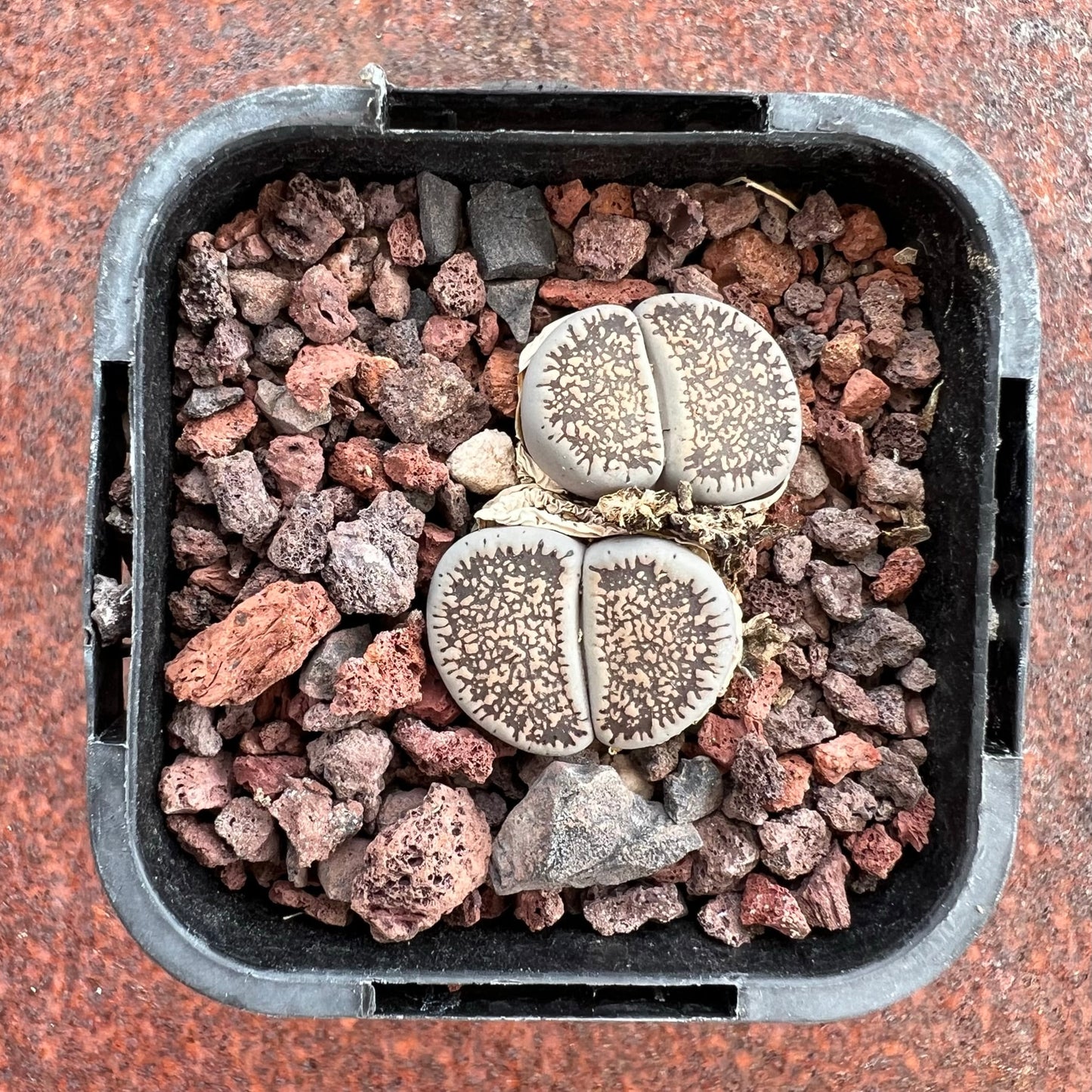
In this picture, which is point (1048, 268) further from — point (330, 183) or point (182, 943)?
point (182, 943)

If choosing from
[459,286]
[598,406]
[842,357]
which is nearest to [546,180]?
[459,286]

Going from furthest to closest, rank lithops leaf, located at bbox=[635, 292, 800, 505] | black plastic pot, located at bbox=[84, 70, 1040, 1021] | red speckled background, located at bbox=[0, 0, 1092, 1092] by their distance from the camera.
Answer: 1. red speckled background, located at bbox=[0, 0, 1092, 1092]
2. lithops leaf, located at bbox=[635, 292, 800, 505]
3. black plastic pot, located at bbox=[84, 70, 1040, 1021]

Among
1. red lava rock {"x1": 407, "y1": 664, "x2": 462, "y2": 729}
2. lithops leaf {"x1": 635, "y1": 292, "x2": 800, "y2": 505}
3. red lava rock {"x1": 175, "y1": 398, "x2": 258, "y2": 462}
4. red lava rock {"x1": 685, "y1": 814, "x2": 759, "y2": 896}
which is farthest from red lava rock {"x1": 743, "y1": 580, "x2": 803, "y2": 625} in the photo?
red lava rock {"x1": 175, "y1": 398, "x2": 258, "y2": 462}

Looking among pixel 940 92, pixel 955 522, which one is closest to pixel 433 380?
pixel 955 522

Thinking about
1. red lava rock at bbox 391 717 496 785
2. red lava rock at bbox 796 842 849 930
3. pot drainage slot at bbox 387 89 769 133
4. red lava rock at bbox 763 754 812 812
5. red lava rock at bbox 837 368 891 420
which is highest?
pot drainage slot at bbox 387 89 769 133

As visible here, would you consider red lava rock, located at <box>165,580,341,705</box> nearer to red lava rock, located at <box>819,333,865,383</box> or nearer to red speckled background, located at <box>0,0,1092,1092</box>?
red speckled background, located at <box>0,0,1092,1092</box>
